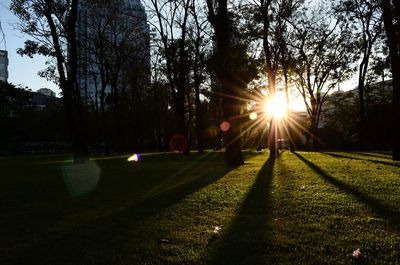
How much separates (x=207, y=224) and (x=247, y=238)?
1.18 metres

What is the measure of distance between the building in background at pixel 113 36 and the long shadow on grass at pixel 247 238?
33158mm

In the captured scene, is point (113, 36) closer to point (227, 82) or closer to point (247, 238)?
point (227, 82)

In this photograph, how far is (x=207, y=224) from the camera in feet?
23.6

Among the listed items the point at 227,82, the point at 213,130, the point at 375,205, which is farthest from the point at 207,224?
the point at 213,130

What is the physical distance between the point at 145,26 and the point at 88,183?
103ft

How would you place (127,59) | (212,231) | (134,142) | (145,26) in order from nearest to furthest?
(212,231) → (145,26) → (127,59) → (134,142)

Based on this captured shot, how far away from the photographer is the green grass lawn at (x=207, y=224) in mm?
5457

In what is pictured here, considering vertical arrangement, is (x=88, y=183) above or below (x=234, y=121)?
below

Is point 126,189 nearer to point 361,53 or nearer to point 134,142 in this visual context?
point 361,53

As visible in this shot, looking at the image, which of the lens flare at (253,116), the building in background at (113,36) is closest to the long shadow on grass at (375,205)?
the building in background at (113,36)

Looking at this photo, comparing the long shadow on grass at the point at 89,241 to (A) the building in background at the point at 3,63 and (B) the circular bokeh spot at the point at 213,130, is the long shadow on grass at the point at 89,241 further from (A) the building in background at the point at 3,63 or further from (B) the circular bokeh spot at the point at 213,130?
(B) the circular bokeh spot at the point at 213,130

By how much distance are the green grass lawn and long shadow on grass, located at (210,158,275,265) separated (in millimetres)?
12

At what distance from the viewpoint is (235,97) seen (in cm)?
1986

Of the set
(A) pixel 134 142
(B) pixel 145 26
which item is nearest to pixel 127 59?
(B) pixel 145 26
